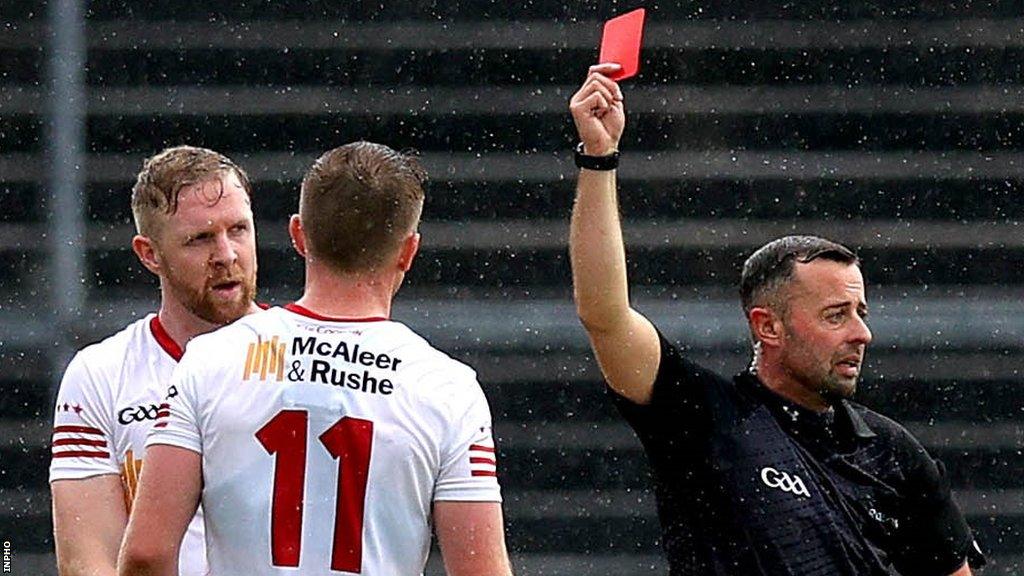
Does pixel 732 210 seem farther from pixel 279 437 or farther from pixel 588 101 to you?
pixel 279 437

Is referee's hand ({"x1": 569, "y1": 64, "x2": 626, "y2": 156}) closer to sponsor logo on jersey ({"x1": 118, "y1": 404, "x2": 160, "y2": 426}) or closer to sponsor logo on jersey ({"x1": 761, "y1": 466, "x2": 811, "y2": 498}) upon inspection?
sponsor logo on jersey ({"x1": 761, "y1": 466, "x2": 811, "y2": 498})

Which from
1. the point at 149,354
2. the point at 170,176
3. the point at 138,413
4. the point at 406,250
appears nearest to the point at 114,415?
the point at 138,413

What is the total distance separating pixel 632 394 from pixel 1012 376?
176 inches

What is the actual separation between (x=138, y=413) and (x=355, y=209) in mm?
904

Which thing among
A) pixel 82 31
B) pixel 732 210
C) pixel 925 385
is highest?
pixel 82 31

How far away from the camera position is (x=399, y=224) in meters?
3.03

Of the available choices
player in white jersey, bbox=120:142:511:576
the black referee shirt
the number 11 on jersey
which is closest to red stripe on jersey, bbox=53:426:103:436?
player in white jersey, bbox=120:142:511:576

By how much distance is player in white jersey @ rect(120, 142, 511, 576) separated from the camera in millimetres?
2953

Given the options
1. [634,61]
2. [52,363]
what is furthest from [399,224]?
[52,363]

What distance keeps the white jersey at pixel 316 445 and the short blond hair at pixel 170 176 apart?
0.81 m

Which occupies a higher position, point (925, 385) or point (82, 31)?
point (82, 31)

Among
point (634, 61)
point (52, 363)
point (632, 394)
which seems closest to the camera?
point (634, 61)

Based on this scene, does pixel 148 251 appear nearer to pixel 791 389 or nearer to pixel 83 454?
pixel 83 454

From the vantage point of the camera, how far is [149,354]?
3.81m
